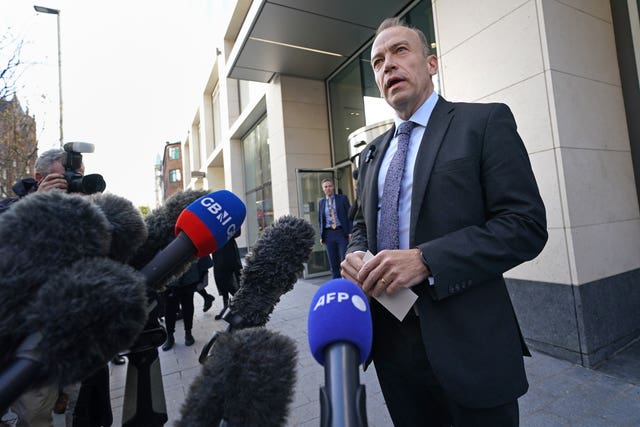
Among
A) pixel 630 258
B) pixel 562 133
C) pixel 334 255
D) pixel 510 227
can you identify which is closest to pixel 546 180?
pixel 562 133

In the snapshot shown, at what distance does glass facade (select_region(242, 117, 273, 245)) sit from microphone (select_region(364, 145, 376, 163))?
887 centimetres

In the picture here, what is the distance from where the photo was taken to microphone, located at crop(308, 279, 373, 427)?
545 millimetres

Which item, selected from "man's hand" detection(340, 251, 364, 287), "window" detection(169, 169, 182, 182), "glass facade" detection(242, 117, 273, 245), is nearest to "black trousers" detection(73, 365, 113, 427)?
"man's hand" detection(340, 251, 364, 287)

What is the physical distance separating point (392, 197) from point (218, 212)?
0.70 metres

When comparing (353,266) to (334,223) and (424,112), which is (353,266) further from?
(334,223)

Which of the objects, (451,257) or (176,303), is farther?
(176,303)

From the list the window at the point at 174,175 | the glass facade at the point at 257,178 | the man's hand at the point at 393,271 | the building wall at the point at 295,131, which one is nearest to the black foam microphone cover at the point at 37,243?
the man's hand at the point at 393,271

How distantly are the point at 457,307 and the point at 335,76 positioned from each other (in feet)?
26.1

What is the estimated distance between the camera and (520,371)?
1127 millimetres

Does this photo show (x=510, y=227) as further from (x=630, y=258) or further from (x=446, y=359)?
(x=630, y=258)

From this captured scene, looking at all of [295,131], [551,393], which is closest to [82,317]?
[551,393]

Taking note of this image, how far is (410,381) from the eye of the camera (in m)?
1.27

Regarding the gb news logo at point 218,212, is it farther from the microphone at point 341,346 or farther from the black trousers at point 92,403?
the black trousers at point 92,403

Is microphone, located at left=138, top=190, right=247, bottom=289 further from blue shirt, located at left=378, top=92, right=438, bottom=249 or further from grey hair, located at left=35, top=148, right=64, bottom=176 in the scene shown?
grey hair, located at left=35, top=148, right=64, bottom=176
